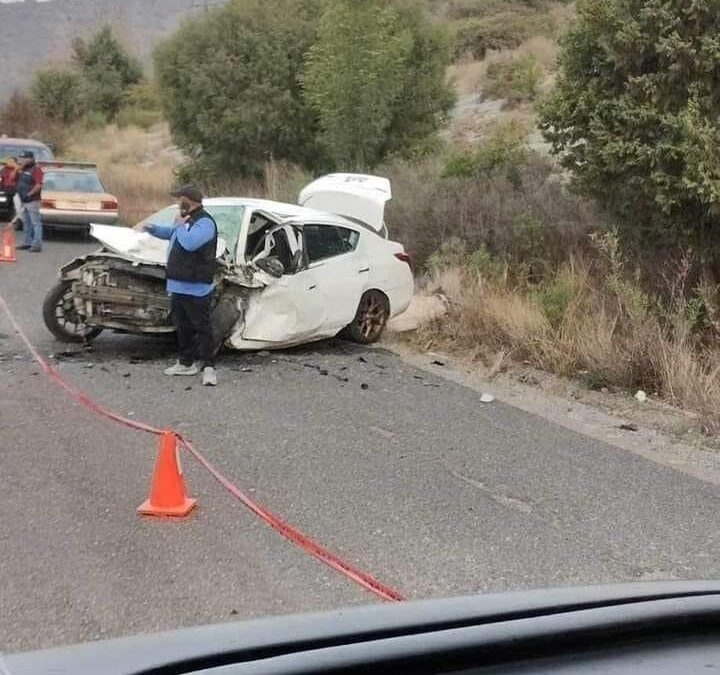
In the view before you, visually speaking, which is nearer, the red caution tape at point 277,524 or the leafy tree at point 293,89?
the red caution tape at point 277,524

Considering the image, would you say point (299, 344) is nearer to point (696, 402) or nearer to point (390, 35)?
point (696, 402)

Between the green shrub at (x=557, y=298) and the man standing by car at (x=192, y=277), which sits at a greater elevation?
the man standing by car at (x=192, y=277)

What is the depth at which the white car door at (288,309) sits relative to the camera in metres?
9.92

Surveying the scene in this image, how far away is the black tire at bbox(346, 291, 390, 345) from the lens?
11.3 m

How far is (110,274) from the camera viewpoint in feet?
32.0

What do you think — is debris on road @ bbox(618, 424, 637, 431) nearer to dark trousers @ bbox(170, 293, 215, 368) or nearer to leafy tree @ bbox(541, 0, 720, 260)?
leafy tree @ bbox(541, 0, 720, 260)

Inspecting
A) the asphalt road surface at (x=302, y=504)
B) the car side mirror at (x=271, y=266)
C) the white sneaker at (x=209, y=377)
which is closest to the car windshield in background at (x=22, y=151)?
the car side mirror at (x=271, y=266)

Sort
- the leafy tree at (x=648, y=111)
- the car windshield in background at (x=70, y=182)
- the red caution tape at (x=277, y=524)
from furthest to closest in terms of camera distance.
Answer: the car windshield in background at (x=70, y=182)
the leafy tree at (x=648, y=111)
the red caution tape at (x=277, y=524)

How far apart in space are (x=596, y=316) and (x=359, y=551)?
592 cm

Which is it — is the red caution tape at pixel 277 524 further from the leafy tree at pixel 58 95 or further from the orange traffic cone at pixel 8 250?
the leafy tree at pixel 58 95

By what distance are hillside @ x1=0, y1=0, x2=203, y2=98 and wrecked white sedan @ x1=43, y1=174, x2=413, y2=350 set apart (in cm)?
8653

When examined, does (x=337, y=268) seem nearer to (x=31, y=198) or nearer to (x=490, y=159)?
(x=490, y=159)

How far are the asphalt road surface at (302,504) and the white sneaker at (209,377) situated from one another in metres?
0.10

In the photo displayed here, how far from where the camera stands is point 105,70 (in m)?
51.9
